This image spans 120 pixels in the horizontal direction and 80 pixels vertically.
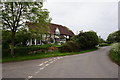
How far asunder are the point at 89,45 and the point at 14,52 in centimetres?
1806

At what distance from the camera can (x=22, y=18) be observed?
49.3 feet

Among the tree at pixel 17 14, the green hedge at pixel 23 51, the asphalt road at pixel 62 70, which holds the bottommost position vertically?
the asphalt road at pixel 62 70

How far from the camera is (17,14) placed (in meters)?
14.8

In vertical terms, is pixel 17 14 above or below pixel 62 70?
above

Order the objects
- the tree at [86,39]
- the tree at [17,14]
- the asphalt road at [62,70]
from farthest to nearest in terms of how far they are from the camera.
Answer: the tree at [86,39], the tree at [17,14], the asphalt road at [62,70]

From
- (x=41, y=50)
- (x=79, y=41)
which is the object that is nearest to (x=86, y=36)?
(x=79, y=41)

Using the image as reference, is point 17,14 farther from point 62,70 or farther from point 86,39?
point 86,39

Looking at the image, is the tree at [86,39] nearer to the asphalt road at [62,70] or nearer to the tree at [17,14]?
the tree at [17,14]

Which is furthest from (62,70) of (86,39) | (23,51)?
(86,39)

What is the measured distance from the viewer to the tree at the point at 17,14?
13.9 m

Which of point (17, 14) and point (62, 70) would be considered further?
point (17, 14)

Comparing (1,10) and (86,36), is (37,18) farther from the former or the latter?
(86,36)

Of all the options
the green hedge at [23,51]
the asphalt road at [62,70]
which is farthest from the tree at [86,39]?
the asphalt road at [62,70]

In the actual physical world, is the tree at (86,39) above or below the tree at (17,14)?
below
